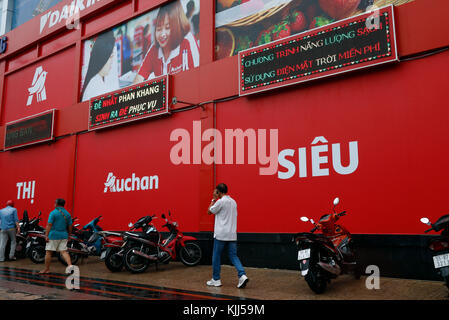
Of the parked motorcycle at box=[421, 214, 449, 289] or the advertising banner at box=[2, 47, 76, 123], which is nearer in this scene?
the parked motorcycle at box=[421, 214, 449, 289]

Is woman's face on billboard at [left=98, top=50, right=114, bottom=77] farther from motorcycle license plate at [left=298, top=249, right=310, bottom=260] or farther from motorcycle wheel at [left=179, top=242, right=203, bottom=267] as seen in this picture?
motorcycle license plate at [left=298, top=249, right=310, bottom=260]

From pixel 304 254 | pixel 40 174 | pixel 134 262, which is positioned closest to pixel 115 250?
pixel 134 262

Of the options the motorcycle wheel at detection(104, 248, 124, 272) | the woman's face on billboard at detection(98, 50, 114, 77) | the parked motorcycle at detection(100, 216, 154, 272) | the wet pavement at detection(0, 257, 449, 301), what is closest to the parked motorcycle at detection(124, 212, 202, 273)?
the parked motorcycle at detection(100, 216, 154, 272)

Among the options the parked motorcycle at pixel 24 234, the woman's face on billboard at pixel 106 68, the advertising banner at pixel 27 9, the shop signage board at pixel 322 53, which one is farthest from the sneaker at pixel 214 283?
the advertising banner at pixel 27 9

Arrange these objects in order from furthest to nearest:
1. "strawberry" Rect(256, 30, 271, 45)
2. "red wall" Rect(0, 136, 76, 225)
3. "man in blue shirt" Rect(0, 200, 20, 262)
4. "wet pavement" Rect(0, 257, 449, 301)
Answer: "red wall" Rect(0, 136, 76, 225)
"man in blue shirt" Rect(0, 200, 20, 262)
"strawberry" Rect(256, 30, 271, 45)
"wet pavement" Rect(0, 257, 449, 301)

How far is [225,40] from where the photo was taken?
10477 millimetres

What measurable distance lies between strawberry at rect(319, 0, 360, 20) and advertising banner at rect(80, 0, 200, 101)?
386 cm

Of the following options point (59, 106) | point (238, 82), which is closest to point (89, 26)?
point (59, 106)

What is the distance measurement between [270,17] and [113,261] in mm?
7155

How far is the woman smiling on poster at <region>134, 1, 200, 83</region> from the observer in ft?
36.7

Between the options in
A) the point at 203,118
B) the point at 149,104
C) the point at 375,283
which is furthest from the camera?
the point at 149,104

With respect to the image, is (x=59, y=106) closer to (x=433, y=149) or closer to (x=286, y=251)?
(x=286, y=251)

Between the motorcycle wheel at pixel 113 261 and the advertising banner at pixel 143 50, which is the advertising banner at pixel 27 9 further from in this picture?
the motorcycle wheel at pixel 113 261
